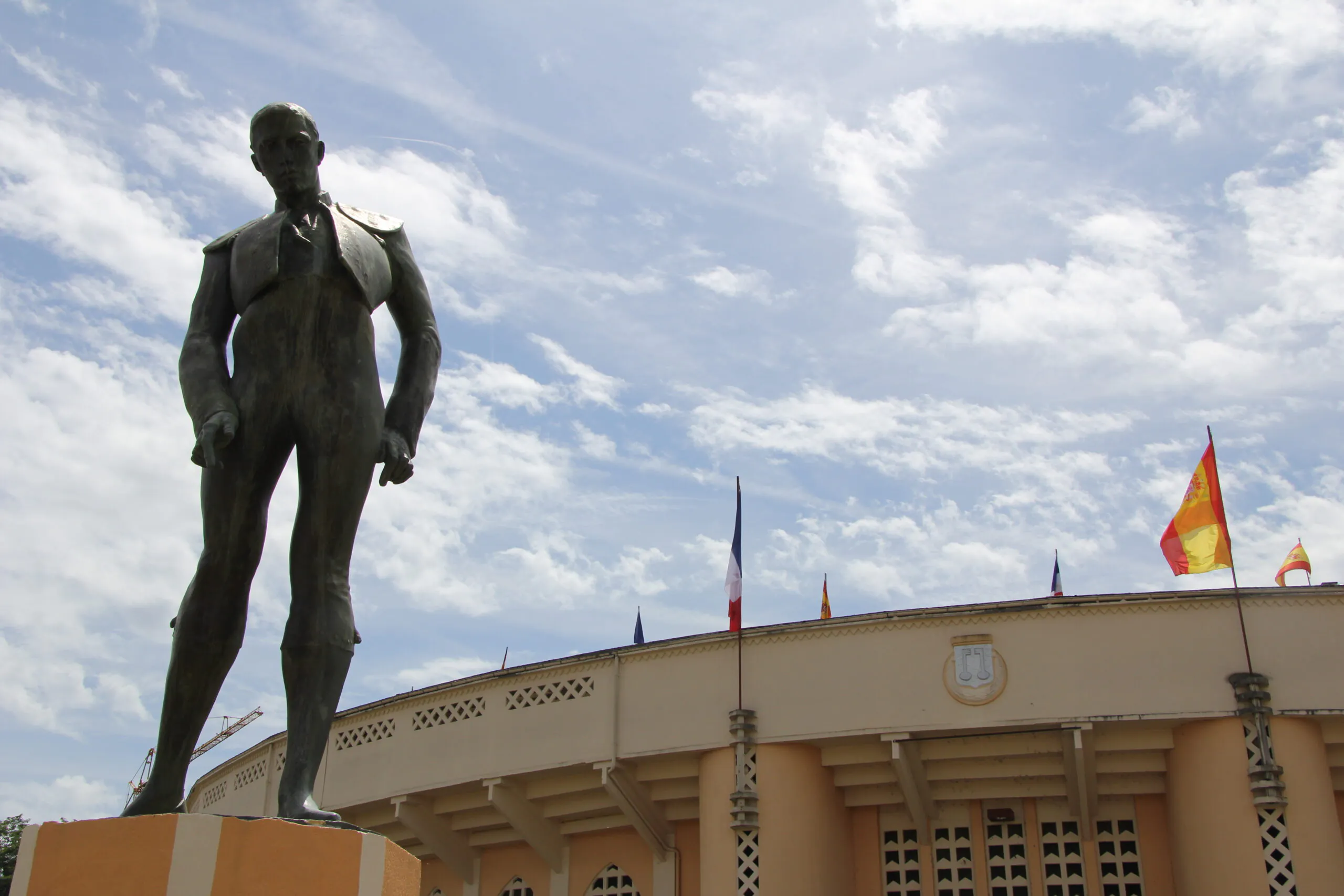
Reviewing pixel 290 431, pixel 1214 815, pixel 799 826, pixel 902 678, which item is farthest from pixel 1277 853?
pixel 290 431

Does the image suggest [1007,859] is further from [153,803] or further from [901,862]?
[153,803]

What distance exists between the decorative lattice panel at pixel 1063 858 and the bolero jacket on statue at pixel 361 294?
42.3 feet

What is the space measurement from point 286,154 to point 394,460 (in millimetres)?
1206

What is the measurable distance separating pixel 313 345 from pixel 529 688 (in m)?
13.1

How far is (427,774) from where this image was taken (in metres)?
17.8

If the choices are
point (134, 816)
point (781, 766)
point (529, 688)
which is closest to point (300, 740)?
point (134, 816)

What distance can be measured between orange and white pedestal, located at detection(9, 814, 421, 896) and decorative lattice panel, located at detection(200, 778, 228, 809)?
19412 millimetres

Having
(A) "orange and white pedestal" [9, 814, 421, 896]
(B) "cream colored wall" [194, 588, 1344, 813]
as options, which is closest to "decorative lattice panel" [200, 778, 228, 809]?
(B) "cream colored wall" [194, 588, 1344, 813]

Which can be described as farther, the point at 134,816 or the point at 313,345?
the point at 313,345

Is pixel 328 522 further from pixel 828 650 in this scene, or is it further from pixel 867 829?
pixel 867 829

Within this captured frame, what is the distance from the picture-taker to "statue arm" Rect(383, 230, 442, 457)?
5113 mm

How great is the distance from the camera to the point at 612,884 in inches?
702

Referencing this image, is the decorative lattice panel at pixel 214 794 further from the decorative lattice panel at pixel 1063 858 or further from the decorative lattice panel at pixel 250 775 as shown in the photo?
→ the decorative lattice panel at pixel 1063 858

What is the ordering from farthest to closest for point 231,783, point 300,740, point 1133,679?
point 231,783 → point 1133,679 → point 300,740
